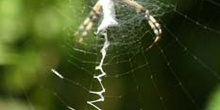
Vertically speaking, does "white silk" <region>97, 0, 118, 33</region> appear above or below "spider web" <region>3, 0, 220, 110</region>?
above

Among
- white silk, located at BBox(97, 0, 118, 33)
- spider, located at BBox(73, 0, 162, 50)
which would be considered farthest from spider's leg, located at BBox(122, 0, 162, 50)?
white silk, located at BBox(97, 0, 118, 33)

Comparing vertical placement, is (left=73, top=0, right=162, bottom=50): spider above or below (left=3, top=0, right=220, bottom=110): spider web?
above

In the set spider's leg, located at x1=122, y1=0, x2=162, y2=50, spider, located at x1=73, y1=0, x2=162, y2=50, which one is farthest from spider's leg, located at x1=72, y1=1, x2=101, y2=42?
spider's leg, located at x1=122, y1=0, x2=162, y2=50

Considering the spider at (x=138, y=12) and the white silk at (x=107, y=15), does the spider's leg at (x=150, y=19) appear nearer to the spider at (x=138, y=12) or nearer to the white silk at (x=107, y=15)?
the spider at (x=138, y=12)

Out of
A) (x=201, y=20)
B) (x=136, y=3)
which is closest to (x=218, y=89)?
(x=201, y=20)

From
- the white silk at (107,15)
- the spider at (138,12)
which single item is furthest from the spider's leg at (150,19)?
the white silk at (107,15)

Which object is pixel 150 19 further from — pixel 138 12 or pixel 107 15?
pixel 107 15

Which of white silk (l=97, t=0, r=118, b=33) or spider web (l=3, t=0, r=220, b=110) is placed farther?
white silk (l=97, t=0, r=118, b=33)

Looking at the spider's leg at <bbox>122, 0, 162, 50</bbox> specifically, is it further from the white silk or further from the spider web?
the white silk

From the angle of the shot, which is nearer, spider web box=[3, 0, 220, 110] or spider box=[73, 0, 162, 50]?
spider web box=[3, 0, 220, 110]
